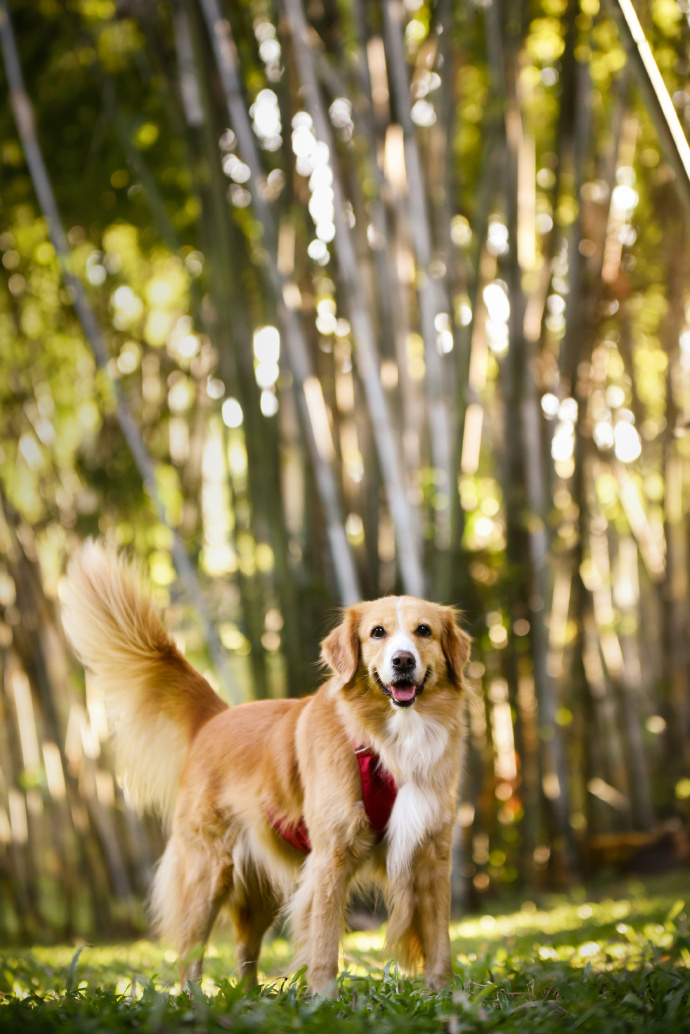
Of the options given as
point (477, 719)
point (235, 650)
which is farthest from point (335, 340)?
point (477, 719)

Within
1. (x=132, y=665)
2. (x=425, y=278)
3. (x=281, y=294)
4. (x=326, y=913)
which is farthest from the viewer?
(x=425, y=278)

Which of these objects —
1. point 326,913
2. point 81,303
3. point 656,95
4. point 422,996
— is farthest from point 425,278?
point 422,996

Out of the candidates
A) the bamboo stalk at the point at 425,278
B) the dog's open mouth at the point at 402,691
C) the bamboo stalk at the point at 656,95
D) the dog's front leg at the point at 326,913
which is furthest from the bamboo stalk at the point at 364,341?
the dog's front leg at the point at 326,913

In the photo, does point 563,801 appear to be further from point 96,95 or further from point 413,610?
point 96,95

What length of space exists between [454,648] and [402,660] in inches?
10.1

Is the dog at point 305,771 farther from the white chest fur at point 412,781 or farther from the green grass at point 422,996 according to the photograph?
the green grass at point 422,996

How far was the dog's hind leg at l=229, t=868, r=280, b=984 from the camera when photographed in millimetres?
2680

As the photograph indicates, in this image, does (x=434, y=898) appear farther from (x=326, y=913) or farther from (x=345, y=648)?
(x=345, y=648)

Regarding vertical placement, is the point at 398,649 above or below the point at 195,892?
above

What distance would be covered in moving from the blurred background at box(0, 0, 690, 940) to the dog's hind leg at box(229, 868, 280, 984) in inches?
85.8

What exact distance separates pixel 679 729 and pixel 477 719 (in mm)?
2795

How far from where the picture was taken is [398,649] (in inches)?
91.4

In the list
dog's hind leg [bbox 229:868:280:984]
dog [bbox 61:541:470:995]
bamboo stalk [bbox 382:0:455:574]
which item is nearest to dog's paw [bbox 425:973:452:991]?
dog [bbox 61:541:470:995]

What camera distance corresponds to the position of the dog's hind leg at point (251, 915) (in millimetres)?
2680
